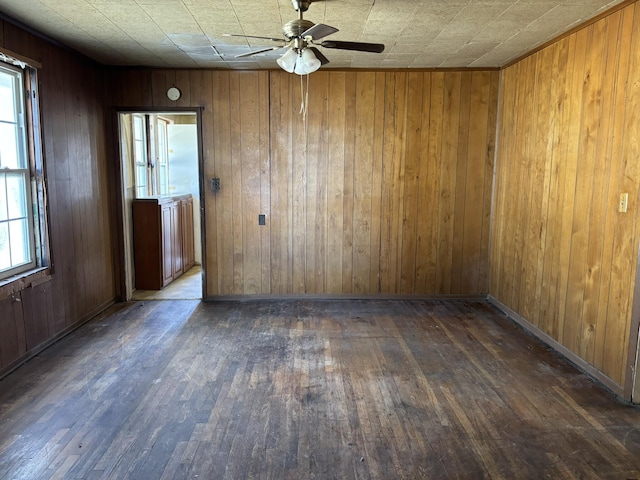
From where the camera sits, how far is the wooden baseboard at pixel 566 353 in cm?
285

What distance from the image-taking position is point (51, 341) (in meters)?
3.60

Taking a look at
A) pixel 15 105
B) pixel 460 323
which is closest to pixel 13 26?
pixel 15 105

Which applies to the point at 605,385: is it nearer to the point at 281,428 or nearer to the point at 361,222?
the point at 281,428

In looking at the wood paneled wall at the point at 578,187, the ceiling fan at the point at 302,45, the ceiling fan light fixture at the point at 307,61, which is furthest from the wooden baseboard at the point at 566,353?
the ceiling fan light fixture at the point at 307,61

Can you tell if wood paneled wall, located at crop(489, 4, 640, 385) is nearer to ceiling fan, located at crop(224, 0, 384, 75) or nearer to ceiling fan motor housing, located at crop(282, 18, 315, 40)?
ceiling fan, located at crop(224, 0, 384, 75)

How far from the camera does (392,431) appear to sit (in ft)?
7.90

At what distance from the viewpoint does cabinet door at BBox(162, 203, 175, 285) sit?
5465mm

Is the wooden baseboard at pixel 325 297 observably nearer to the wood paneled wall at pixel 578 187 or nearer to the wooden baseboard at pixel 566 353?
the wooden baseboard at pixel 566 353

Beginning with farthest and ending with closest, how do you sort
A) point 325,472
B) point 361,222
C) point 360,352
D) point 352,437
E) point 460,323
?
point 361,222 → point 460,323 → point 360,352 → point 352,437 → point 325,472

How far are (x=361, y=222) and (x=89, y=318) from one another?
117 inches

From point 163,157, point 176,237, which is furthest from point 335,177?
point 163,157

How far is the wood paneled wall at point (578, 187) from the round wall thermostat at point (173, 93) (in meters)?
3.50

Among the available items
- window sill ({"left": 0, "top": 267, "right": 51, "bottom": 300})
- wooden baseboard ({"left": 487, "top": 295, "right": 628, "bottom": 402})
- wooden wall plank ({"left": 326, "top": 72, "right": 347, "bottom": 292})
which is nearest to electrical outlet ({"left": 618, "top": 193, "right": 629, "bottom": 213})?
wooden baseboard ({"left": 487, "top": 295, "right": 628, "bottom": 402})

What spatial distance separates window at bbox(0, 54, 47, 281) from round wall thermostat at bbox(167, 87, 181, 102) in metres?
1.51
